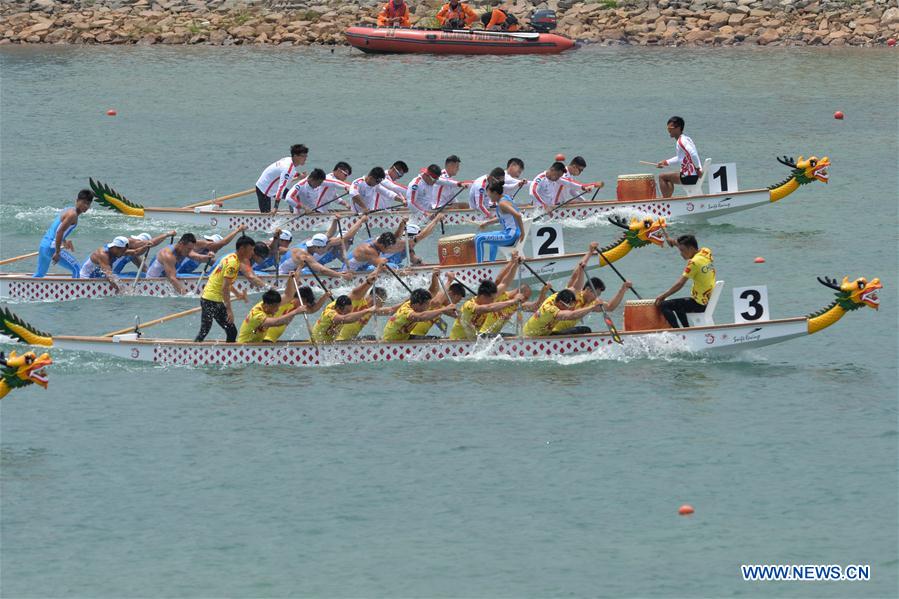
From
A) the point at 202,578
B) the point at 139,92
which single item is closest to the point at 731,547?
the point at 202,578

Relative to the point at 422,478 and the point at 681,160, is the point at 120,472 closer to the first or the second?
the point at 422,478

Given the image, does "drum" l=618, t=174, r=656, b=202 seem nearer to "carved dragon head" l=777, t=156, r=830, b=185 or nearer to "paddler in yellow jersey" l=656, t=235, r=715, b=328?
"carved dragon head" l=777, t=156, r=830, b=185

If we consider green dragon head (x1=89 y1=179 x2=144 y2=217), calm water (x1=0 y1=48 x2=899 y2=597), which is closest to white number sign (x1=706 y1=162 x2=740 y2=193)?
calm water (x1=0 y1=48 x2=899 y2=597)

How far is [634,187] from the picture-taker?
37562 millimetres

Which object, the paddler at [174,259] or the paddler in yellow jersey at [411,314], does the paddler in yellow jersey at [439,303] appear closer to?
the paddler in yellow jersey at [411,314]

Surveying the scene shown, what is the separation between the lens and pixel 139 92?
192ft

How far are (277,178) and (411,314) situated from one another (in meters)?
11.1

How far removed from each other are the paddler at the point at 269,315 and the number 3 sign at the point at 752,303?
22.4 ft

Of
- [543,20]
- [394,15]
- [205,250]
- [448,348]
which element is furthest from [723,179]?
[394,15]

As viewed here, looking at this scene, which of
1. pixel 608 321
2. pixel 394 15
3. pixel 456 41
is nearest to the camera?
pixel 608 321

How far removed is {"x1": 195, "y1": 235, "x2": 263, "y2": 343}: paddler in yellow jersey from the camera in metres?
27.7

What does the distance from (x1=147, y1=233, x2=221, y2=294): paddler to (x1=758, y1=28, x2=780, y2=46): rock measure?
36363 mm

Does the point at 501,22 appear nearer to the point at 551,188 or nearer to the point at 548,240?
the point at 551,188

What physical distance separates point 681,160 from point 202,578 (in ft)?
64.2
